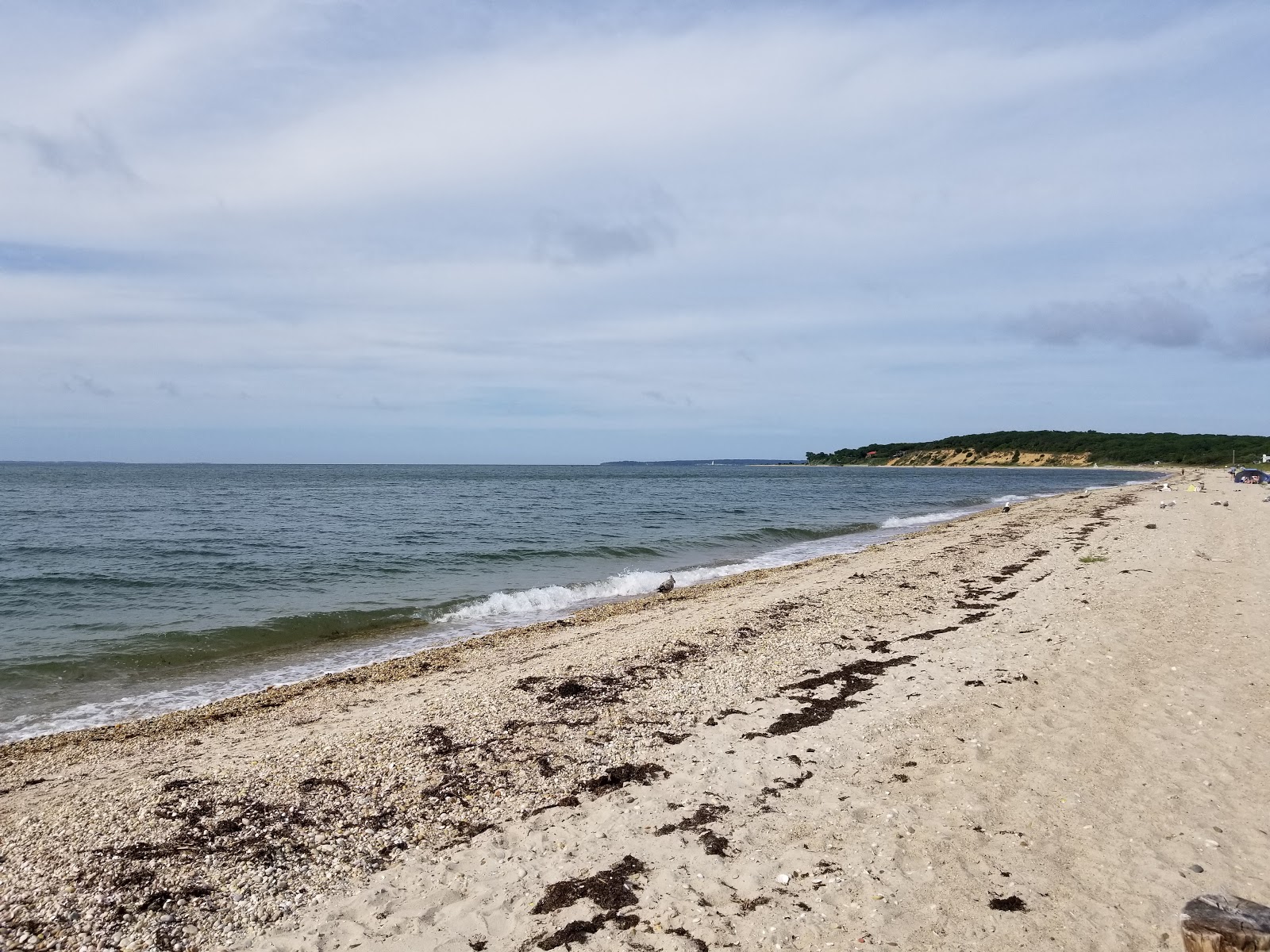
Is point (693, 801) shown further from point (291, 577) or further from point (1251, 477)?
point (1251, 477)

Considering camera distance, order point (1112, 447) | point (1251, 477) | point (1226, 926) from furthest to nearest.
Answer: point (1112, 447)
point (1251, 477)
point (1226, 926)

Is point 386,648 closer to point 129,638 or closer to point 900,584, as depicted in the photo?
point 129,638

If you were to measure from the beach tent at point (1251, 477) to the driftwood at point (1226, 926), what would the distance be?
64.4 metres

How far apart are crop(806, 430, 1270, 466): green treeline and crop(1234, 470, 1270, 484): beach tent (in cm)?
4012

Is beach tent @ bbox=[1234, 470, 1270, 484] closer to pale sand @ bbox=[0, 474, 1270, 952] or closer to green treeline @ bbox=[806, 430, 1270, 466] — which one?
green treeline @ bbox=[806, 430, 1270, 466]

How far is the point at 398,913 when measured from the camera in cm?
477

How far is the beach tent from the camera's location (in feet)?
172

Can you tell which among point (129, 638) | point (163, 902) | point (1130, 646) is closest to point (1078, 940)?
point (163, 902)

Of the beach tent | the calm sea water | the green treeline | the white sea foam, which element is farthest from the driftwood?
the green treeline

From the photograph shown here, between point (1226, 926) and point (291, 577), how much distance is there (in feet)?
71.4

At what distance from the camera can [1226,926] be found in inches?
153

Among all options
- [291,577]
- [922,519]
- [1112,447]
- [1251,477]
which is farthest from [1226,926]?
[1112,447]

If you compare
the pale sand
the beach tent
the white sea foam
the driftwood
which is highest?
the beach tent

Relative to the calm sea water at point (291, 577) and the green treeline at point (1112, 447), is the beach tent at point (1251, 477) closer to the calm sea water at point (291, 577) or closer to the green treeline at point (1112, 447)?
the calm sea water at point (291, 577)
